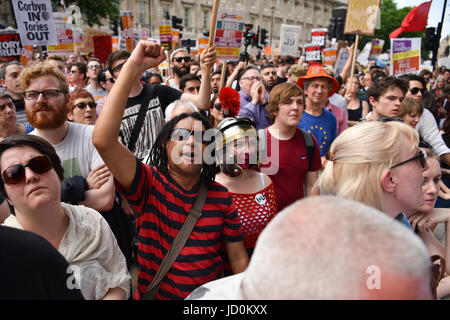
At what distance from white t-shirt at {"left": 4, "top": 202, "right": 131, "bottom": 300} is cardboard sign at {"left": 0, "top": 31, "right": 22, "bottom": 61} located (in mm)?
6488

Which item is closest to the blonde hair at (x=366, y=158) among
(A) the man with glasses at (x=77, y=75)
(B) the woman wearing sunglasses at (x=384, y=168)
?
(B) the woman wearing sunglasses at (x=384, y=168)

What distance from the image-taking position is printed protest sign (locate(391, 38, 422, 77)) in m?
6.32

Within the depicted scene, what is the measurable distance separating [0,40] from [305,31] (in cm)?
6362

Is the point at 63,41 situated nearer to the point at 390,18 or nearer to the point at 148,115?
the point at 148,115

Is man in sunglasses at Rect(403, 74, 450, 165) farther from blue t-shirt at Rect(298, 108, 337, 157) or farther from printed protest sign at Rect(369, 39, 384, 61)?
printed protest sign at Rect(369, 39, 384, 61)

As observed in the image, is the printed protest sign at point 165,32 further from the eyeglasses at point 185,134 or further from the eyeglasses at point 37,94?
the eyeglasses at point 185,134

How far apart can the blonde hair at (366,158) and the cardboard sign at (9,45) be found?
7407 millimetres

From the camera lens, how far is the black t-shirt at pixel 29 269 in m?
0.82

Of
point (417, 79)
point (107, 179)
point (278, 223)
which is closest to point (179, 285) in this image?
point (107, 179)

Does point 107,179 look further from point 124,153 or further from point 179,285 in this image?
point 179,285

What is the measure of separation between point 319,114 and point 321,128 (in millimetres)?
191

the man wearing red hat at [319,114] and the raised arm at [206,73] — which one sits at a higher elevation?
the raised arm at [206,73]

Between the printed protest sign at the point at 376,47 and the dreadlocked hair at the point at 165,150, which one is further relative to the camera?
the printed protest sign at the point at 376,47

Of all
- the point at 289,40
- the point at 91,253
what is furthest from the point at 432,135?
the point at 289,40
